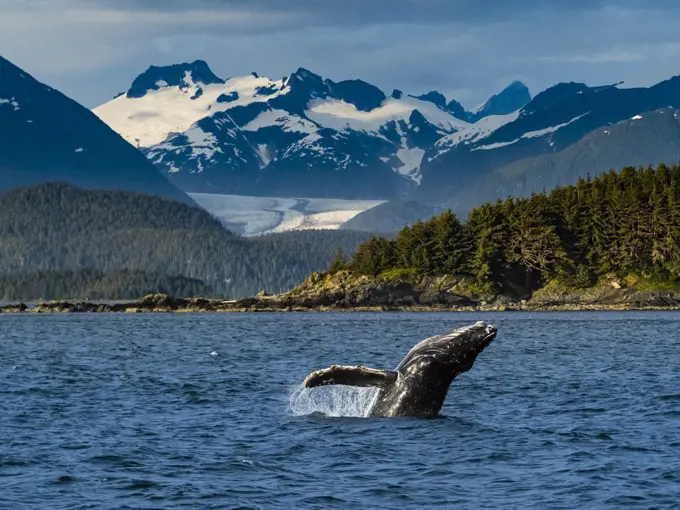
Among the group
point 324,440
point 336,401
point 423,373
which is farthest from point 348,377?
point 336,401

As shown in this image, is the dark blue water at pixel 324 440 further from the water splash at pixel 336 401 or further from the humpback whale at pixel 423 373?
the humpback whale at pixel 423 373

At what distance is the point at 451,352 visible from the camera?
34969mm

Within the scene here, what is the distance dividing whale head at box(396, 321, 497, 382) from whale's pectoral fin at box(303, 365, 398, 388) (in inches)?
35.2

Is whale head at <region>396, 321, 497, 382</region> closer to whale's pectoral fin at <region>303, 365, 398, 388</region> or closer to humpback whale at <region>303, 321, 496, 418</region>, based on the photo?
humpback whale at <region>303, 321, 496, 418</region>

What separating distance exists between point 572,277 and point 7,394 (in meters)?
149

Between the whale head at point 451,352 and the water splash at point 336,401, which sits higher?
the whale head at point 451,352

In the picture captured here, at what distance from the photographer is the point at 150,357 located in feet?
265

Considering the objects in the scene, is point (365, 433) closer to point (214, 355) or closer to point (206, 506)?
point (206, 506)

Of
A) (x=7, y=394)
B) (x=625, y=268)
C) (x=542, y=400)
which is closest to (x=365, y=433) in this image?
(x=542, y=400)

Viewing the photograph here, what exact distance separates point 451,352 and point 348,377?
3146 mm

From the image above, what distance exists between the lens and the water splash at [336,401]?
41219mm

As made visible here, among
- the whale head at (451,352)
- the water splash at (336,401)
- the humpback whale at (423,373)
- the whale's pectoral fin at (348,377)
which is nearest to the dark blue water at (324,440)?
the water splash at (336,401)

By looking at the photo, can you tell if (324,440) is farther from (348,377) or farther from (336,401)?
(336,401)

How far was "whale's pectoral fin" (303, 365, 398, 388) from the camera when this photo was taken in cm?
3291
